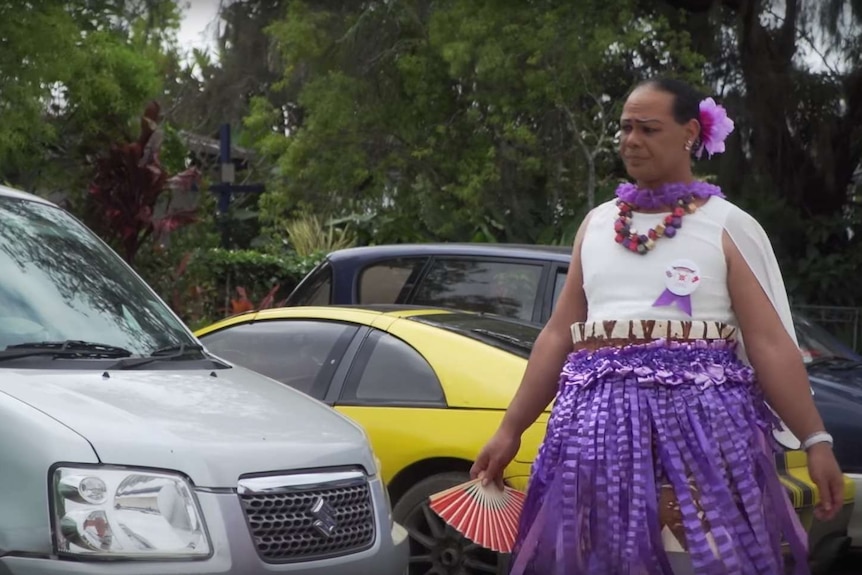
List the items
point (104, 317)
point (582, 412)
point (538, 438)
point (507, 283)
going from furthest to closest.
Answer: point (507, 283), point (538, 438), point (104, 317), point (582, 412)

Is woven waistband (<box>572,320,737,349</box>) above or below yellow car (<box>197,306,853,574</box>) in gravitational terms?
above

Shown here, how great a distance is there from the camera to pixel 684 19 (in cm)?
1983

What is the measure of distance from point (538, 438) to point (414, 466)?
27.3 inches

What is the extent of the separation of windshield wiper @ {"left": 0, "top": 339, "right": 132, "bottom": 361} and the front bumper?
856 mm

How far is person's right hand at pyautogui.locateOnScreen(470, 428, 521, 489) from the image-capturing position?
12.2ft

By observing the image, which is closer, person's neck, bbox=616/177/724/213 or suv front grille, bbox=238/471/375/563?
person's neck, bbox=616/177/724/213

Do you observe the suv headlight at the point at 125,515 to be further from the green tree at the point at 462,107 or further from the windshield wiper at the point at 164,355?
the green tree at the point at 462,107

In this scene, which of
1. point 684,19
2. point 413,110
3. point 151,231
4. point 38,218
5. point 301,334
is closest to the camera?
point 38,218

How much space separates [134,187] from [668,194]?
1162 centimetres

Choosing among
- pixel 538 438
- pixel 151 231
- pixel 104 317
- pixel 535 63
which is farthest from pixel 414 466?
pixel 535 63

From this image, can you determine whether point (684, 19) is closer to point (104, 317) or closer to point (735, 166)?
point (735, 166)

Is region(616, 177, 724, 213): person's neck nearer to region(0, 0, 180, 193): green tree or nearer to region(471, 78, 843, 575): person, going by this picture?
region(471, 78, 843, 575): person

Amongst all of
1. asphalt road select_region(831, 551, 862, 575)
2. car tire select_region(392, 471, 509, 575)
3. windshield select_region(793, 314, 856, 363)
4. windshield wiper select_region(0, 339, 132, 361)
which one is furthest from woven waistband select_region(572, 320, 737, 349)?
windshield select_region(793, 314, 856, 363)

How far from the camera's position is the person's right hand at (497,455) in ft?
12.2
